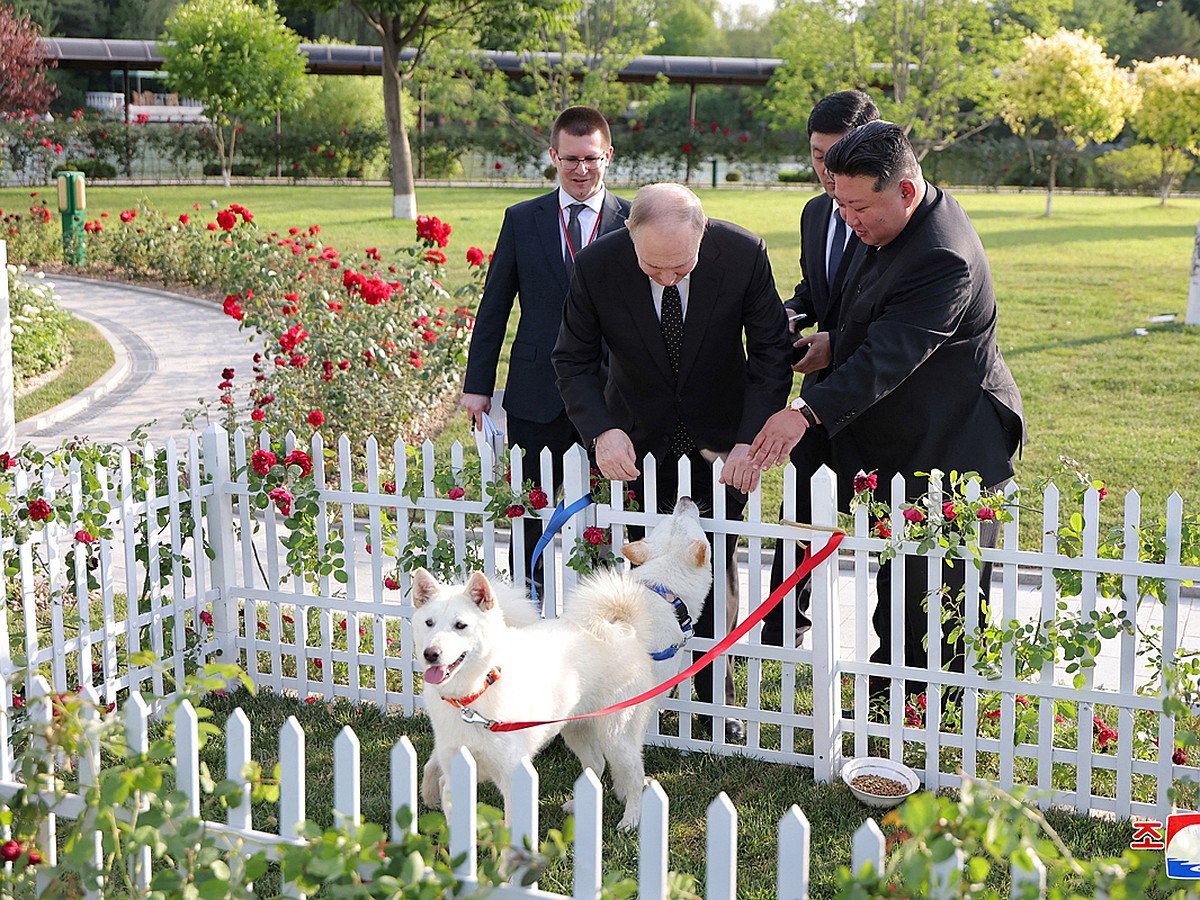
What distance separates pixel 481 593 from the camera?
3.26m

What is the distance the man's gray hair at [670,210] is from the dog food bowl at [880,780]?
68.0 inches

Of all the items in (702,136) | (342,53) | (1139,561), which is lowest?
(1139,561)

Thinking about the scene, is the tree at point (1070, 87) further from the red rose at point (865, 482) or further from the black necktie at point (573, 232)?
the red rose at point (865, 482)

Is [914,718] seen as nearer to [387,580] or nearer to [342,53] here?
[387,580]

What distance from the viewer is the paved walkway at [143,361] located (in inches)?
358

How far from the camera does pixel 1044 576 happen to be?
3688 millimetres

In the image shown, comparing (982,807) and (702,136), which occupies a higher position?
(702,136)

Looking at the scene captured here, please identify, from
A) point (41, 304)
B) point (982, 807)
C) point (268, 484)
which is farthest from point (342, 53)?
point (982, 807)

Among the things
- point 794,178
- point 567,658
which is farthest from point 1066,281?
Result: point 794,178

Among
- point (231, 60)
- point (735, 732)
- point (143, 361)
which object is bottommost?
point (735, 732)

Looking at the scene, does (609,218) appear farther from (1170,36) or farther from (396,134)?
(1170,36)

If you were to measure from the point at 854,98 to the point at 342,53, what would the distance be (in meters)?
37.1

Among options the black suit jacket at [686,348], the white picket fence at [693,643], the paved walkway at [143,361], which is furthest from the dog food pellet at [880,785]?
the paved walkway at [143,361]

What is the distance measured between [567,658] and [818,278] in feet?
6.18
